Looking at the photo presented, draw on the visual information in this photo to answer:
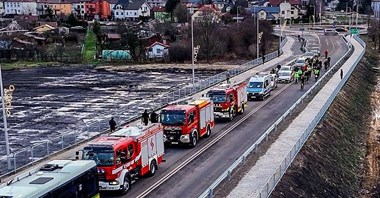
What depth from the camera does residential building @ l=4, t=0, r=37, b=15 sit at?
188 metres

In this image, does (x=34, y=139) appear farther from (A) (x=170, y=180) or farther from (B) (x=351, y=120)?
(B) (x=351, y=120)

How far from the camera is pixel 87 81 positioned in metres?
71.6

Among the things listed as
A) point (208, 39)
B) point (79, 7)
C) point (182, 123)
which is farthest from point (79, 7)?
point (182, 123)

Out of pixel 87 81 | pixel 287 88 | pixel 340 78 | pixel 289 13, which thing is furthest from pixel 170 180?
pixel 289 13

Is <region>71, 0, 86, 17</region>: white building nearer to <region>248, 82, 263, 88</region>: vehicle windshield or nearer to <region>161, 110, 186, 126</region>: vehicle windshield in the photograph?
<region>248, 82, 263, 88</region>: vehicle windshield

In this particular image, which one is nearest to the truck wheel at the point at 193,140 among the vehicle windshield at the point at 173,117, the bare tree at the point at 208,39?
the vehicle windshield at the point at 173,117

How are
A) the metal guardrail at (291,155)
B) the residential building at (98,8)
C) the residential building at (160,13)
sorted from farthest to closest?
the residential building at (98,8) < the residential building at (160,13) < the metal guardrail at (291,155)

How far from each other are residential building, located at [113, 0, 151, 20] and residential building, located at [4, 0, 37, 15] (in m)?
32.9

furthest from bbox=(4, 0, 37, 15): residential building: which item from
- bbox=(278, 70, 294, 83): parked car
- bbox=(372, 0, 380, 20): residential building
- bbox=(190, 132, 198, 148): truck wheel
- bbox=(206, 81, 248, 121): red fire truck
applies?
bbox=(190, 132, 198, 148): truck wheel

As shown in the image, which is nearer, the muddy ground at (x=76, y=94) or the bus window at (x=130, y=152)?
the bus window at (x=130, y=152)

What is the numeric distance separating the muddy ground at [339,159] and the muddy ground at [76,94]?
13691 mm

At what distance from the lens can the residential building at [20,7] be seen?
187625 mm

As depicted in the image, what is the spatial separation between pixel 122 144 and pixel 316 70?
38.9 m

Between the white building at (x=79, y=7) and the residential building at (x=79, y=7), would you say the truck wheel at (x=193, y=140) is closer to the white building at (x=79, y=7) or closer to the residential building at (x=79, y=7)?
the residential building at (x=79, y=7)
